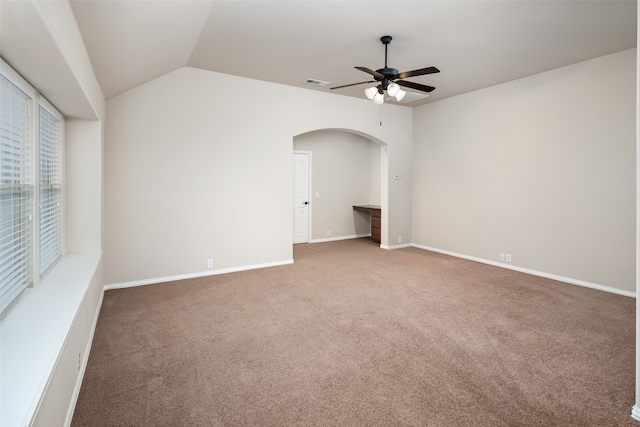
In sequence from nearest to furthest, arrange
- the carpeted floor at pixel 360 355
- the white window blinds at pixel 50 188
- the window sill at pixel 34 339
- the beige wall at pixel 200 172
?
the window sill at pixel 34 339 → the carpeted floor at pixel 360 355 → the white window blinds at pixel 50 188 → the beige wall at pixel 200 172

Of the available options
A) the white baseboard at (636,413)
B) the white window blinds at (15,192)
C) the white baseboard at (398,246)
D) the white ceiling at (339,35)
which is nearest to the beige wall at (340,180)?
the white baseboard at (398,246)

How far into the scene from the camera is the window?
203cm

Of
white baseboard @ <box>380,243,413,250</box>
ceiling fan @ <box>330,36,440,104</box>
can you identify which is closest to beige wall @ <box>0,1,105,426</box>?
ceiling fan @ <box>330,36,440,104</box>

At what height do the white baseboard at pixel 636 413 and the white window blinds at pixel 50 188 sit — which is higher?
the white window blinds at pixel 50 188

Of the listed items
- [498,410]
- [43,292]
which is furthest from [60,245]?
[498,410]

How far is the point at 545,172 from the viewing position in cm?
507

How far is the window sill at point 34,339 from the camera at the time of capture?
1.30 metres

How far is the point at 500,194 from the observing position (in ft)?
18.7

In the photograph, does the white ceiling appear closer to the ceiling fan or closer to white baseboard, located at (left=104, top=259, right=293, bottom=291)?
the ceiling fan

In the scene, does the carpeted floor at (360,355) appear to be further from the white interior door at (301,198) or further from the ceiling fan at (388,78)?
the white interior door at (301,198)

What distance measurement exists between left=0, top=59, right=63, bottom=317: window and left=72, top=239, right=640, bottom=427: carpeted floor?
2.85 ft

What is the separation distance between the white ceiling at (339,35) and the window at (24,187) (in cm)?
65

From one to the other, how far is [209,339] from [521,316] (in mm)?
3173

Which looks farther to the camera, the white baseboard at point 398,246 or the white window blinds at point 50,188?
the white baseboard at point 398,246
